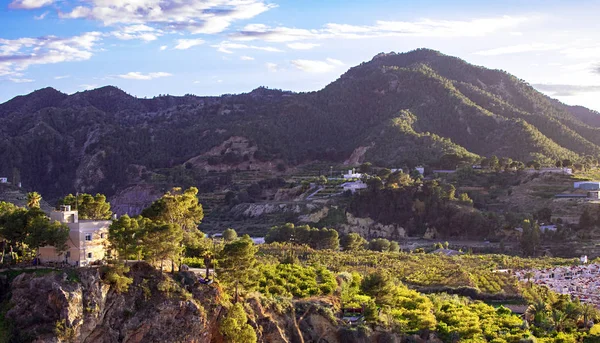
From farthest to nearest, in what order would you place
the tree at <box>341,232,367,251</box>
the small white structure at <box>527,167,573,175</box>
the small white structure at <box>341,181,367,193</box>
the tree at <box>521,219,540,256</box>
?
the small white structure at <box>527,167,573,175</box>
the small white structure at <box>341,181,367,193</box>
the tree at <box>521,219,540,256</box>
the tree at <box>341,232,367,251</box>

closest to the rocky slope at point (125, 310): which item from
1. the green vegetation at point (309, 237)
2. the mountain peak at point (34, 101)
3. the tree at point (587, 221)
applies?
the green vegetation at point (309, 237)

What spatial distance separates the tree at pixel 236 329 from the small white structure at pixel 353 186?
186 feet

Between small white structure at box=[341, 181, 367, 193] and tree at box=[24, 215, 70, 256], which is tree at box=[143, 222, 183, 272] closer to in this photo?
tree at box=[24, 215, 70, 256]

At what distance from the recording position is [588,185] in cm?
8075

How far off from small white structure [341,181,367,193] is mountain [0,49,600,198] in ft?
52.3

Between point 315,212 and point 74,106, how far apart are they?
338 feet

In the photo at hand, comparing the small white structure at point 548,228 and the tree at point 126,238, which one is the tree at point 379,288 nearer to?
the tree at point 126,238

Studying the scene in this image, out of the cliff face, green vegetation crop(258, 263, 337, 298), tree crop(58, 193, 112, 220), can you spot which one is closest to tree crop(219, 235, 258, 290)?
the cliff face

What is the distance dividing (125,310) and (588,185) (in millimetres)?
64706

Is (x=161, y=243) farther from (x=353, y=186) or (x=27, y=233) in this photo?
(x=353, y=186)

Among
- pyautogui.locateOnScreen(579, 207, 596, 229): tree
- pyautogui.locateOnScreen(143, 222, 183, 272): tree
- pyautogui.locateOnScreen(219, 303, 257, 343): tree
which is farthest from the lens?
pyautogui.locateOnScreen(579, 207, 596, 229): tree

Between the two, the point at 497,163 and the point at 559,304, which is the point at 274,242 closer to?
the point at 559,304

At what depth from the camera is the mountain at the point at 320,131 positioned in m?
116

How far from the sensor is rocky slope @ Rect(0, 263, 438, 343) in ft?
84.9
